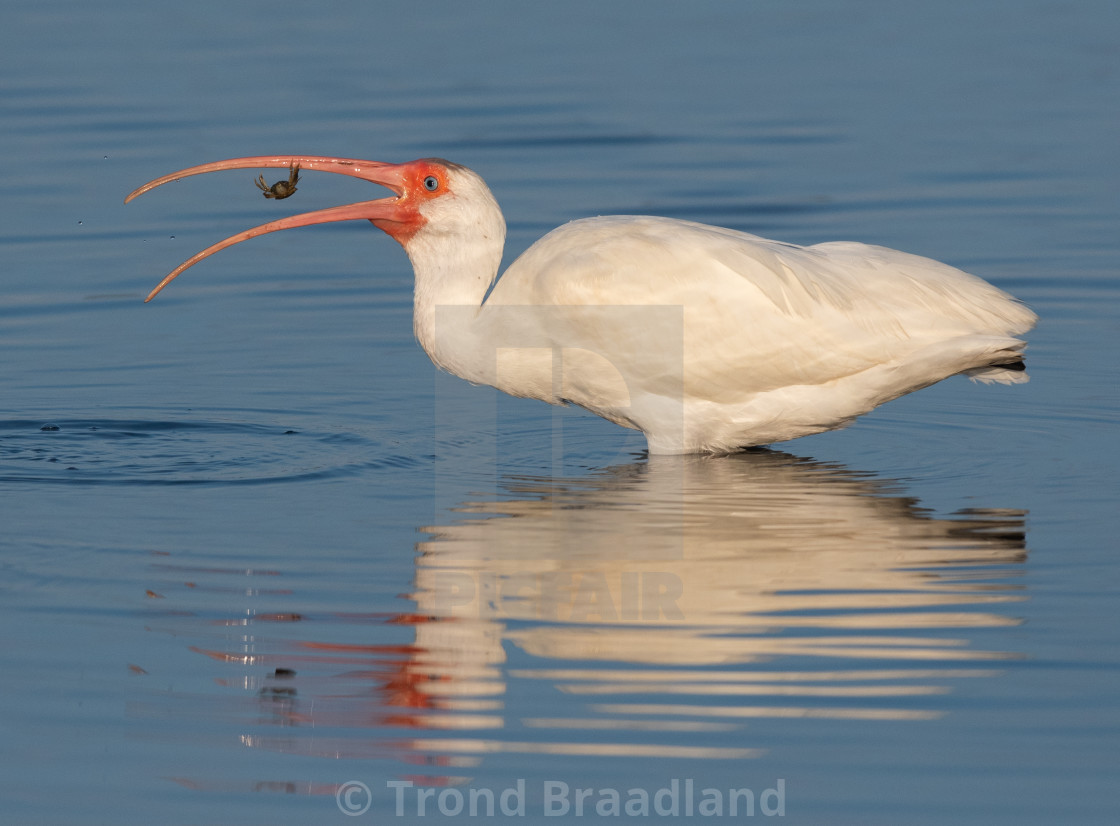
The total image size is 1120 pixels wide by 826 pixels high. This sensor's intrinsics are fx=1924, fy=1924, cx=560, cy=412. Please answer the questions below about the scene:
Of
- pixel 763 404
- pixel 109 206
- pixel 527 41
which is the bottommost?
pixel 763 404

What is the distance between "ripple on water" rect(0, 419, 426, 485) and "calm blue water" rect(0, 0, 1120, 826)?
4 cm

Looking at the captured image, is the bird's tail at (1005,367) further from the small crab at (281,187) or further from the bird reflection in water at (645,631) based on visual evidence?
the small crab at (281,187)

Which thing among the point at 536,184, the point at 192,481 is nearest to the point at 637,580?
the point at 192,481

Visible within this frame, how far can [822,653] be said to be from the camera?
711 centimetres

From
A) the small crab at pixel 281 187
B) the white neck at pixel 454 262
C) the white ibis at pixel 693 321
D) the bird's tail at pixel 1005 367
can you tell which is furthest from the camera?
the small crab at pixel 281 187

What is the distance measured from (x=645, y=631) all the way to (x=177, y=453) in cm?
363

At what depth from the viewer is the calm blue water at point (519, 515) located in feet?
20.9

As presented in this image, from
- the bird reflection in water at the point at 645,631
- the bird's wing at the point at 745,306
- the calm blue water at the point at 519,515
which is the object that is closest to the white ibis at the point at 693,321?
the bird's wing at the point at 745,306

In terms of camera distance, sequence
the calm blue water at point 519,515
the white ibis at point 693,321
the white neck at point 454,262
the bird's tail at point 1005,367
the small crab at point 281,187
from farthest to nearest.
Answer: the small crab at point 281,187
the white neck at point 454,262
the white ibis at point 693,321
the bird's tail at point 1005,367
the calm blue water at point 519,515

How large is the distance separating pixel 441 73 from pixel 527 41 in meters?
1.71

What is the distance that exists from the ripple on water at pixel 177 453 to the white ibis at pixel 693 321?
0.80m

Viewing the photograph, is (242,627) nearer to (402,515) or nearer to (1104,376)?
(402,515)

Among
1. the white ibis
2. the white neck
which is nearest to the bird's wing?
the white ibis

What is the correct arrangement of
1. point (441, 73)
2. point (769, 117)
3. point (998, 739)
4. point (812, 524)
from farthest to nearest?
point (441, 73)
point (769, 117)
point (812, 524)
point (998, 739)
